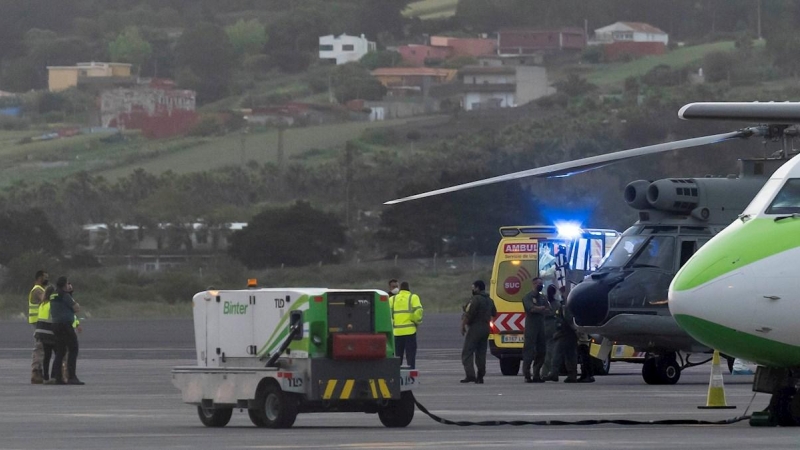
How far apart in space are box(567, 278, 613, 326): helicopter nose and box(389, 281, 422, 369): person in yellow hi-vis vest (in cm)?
459

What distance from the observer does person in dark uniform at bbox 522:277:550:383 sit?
1017 inches

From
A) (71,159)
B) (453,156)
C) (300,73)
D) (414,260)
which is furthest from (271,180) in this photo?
(300,73)

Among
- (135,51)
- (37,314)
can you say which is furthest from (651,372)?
(135,51)

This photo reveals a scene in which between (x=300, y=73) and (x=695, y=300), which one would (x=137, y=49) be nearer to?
(x=300, y=73)

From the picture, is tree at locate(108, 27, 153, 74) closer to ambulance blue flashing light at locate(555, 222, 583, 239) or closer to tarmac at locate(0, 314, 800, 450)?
tarmac at locate(0, 314, 800, 450)

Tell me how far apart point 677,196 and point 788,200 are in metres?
8.11

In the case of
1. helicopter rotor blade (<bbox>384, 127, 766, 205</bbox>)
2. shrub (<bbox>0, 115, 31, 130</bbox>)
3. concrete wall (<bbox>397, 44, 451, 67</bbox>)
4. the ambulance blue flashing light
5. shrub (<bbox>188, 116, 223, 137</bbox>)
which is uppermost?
concrete wall (<bbox>397, 44, 451, 67</bbox>)

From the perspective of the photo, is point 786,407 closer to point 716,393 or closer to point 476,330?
point 716,393

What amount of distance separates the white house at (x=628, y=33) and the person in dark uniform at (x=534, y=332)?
150m

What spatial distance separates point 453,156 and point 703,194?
190ft

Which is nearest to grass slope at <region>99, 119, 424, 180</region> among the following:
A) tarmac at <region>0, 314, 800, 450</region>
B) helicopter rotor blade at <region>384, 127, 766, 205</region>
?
tarmac at <region>0, 314, 800, 450</region>

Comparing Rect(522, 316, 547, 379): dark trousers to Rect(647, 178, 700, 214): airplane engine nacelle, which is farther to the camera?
Rect(522, 316, 547, 379): dark trousers

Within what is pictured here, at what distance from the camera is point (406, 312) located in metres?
27.3

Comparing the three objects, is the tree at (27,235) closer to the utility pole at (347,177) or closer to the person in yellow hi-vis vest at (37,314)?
the utility pole at (347,177)
